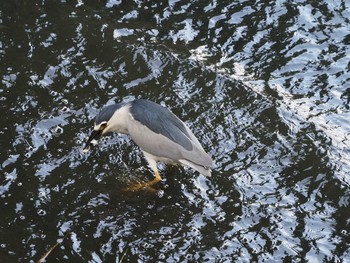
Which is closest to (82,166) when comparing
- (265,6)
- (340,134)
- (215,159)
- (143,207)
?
(143,207)

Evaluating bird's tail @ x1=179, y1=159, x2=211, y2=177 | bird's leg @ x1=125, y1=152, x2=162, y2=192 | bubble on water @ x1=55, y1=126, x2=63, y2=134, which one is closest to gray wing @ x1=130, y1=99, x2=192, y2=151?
bird's tail @ x1=179, y1=159, x2=211, y2=177

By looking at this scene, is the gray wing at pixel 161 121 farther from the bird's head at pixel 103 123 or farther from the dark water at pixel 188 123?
the dark water at pixel 188 123

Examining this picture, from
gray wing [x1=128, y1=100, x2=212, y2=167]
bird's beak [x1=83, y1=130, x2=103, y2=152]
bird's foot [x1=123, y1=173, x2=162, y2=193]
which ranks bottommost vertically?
bird's foot [x1=123, y1=173, x2=162, y2=193]

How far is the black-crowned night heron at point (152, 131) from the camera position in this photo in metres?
7.79

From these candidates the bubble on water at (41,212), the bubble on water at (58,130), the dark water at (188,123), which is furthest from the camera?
the bubble on water at (58,130)

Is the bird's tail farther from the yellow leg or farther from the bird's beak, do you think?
the bird's beak

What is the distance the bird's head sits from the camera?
7957mm

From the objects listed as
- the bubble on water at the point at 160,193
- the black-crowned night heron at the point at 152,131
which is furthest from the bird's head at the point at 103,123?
the bubble on water at the point at 160,193

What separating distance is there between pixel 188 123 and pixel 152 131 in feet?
2.72

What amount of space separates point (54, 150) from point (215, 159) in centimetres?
178

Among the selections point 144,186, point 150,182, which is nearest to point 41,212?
point 144,186

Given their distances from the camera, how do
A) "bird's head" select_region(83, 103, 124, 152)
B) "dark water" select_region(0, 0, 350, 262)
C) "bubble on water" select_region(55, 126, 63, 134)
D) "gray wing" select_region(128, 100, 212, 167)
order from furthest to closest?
"bubble on water" select_region(55, 126, 63, 134) < "bird's head" select_region(83, 103, 124, 152) < "gray wing" select_region(128, 100, 212, 167) < "dark water" select_region(0, 0, 350, 262)

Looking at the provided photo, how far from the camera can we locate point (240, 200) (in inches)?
298

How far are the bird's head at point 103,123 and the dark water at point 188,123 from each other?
9.7 inches
